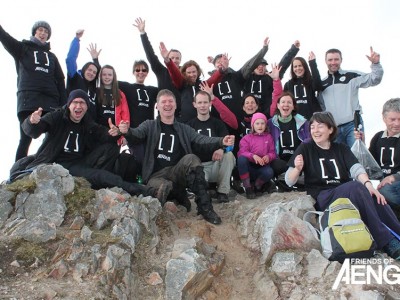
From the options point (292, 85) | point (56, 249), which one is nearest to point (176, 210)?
point (56, 249)

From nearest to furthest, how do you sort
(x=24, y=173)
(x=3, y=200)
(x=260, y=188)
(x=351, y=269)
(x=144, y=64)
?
(x=351, y=269)
(x=3, y=200)
(x=24, y=173)
(x=260, y=188)
(x=144, y=64)

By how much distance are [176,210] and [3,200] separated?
306 centimetres

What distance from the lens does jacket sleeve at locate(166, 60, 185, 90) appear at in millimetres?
9520

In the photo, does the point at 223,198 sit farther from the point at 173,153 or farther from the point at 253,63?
the point at 253,63

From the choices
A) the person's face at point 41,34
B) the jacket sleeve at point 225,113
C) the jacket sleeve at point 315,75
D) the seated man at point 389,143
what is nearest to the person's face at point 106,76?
the person's face at point 41,34

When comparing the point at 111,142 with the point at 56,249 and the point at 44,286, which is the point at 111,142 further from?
the point at 44,286

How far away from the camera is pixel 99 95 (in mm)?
9273

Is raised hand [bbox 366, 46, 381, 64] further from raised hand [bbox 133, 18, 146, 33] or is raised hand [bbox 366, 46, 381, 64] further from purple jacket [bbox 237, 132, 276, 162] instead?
raised hand [bbox 133, 18, 146, 33]

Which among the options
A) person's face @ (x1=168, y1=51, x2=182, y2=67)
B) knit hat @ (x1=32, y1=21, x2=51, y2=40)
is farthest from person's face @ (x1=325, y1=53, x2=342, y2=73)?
knit hat @ (x1=32, y1=21, x2=51, y2=40)

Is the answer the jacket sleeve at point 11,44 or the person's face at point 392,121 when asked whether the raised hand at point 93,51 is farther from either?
the person's face at point 392,121

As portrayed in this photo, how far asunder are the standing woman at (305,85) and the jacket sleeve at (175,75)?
2.84m

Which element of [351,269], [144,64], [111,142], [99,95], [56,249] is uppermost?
[144,64]

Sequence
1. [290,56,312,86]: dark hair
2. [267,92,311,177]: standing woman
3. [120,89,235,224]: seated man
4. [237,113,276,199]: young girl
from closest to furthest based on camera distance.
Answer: [120,89,235,224]: seated man, [237,113,276,199]: young girl, [267,92,311,177]: standing woman, [290,56,312,86]: dark hair

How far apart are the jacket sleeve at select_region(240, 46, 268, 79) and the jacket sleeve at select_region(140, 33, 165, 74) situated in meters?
2.22
